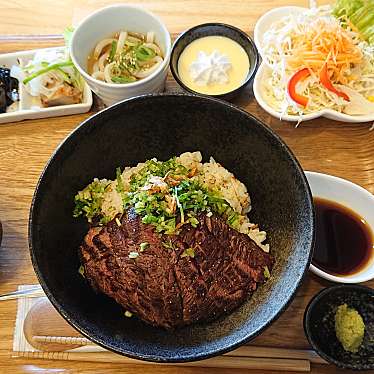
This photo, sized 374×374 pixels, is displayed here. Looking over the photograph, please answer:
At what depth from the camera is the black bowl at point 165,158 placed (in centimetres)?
182

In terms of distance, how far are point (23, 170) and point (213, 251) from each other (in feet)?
3.68

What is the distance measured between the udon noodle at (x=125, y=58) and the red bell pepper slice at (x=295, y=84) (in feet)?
2.21

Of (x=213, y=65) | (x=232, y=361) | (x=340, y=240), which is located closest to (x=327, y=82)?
(x=213, y=65)

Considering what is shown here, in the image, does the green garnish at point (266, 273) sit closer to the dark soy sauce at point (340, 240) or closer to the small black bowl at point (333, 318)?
the small black bowl at point (333, 318)

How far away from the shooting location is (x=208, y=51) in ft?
9.09

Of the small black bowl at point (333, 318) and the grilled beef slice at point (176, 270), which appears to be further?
the small black bowl at point (333, 318)

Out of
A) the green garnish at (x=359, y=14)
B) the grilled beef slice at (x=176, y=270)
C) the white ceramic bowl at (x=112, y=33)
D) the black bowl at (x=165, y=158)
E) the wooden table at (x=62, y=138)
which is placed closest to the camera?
the black bowl at (x=165, y=158)

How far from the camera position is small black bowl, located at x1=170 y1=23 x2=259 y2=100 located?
8.70 feet

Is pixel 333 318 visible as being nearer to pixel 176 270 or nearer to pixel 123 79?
pixel 176 270

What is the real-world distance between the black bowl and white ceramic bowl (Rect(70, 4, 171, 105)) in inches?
11.7

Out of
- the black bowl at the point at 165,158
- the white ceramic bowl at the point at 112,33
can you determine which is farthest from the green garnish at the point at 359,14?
the black bowl at the point at 165,158

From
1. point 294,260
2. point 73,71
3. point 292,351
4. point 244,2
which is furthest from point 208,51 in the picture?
point 292,351

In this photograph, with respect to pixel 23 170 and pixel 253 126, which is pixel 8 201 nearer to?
pixel 23 170

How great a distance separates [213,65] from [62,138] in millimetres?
857
